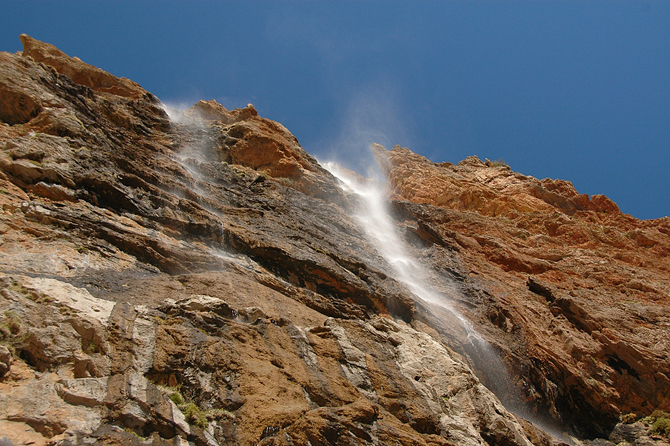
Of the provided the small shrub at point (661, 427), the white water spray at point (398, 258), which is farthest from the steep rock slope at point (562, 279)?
the white water spray at point (398, 258)

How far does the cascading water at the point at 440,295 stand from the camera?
14414mm

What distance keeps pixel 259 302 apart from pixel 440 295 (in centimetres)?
1068

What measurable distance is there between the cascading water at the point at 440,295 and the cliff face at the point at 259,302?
0.32 m

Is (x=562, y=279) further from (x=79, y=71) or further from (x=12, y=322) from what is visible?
(x=79, y=71)

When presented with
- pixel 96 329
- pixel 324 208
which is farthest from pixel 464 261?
pixel 96 329

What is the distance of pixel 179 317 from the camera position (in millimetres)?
8609

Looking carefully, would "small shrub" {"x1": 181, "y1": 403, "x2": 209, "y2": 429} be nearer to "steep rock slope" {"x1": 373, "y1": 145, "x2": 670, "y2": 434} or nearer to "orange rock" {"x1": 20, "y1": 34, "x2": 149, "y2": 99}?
"steep rock slope" {"x1": 373, "y1": 145, "x2": 670, "y2": 434}

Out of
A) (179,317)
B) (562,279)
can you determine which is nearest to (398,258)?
(562,279)

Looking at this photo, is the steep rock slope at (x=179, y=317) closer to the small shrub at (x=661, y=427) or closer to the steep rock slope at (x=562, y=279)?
the steep rock slope at (x=562, y=279)

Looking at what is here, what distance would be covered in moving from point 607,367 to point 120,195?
18.2 m

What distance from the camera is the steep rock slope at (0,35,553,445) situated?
6.36m

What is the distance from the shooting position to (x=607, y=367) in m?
16.0

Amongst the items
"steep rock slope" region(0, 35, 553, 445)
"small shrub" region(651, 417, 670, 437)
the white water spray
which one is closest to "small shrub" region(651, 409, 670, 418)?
"small shrub" region(651, 417, 670, 437)

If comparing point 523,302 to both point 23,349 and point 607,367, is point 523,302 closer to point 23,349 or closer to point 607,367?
point 607,367
